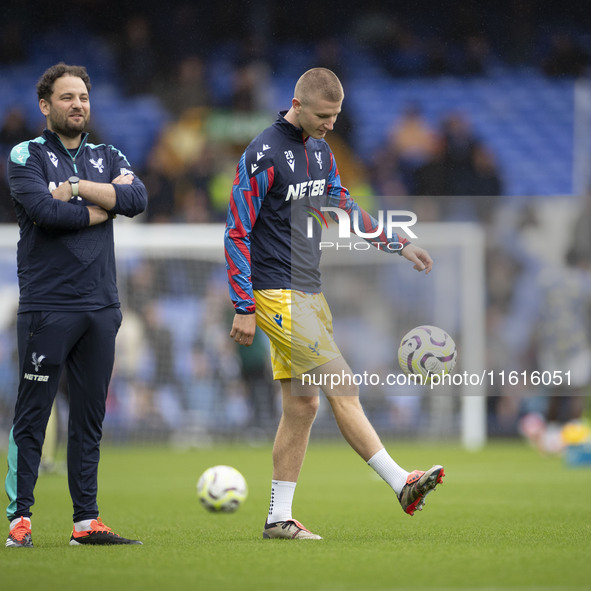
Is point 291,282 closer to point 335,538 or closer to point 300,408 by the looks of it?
point 300,408

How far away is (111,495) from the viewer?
8250mm

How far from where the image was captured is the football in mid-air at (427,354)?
5.63 m

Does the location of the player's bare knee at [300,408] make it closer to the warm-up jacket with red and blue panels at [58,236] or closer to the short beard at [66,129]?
the warm-up jacket with red and blue panels at [58,236]

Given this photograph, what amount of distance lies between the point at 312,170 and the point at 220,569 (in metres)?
2.12

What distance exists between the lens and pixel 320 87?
527 cm

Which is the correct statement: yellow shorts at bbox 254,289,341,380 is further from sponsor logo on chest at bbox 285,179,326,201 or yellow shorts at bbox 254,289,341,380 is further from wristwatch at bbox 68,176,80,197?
wristwatch at bbox 68,176,80,197

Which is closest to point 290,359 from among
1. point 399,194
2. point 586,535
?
point 586,535

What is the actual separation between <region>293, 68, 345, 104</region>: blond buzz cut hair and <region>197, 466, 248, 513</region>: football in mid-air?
272 cm

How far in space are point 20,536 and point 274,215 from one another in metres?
1.90

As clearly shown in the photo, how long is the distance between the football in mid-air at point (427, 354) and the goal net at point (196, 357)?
7.67 metres

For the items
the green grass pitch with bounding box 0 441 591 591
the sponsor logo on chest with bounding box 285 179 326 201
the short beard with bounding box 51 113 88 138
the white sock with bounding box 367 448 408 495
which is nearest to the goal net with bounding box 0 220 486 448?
the green grass pitch with bounding box 0 441 591 591

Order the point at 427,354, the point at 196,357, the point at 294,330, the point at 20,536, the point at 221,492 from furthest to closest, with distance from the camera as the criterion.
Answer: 1. the point at 196,357
2. the point at 221,492
3. the point at 427,354
4. the point at 294,330
5. the point at 20,536

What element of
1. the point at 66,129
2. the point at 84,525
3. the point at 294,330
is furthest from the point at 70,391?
the point at 66,129

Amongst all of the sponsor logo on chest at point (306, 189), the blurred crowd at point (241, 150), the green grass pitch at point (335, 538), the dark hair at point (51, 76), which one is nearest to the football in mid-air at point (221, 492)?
the green grass pitch at point (335, 538)
